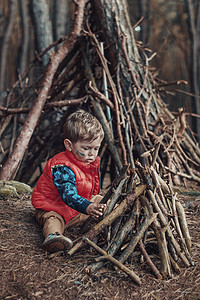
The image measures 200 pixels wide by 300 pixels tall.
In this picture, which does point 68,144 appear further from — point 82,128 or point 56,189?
point 56,189

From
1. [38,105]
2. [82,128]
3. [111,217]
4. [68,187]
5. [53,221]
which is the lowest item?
[53,221]

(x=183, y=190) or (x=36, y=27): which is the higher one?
(x=36, y=27)

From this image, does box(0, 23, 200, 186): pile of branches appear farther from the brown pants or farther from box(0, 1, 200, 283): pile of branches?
the brown pants

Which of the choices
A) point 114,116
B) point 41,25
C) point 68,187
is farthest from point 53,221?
point 41,25

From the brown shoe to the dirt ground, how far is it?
4cm

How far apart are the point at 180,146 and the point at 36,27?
3632 millimetres

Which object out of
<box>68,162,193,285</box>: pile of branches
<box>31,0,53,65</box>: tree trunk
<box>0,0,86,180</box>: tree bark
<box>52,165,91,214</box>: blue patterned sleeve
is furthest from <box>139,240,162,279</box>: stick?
<box>31,0,53,65</box>: tree trunk

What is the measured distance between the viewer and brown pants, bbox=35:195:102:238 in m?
1.89

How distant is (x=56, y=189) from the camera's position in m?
2.12

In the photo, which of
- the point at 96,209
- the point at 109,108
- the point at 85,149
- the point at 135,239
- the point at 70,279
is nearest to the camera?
the point at 70,279

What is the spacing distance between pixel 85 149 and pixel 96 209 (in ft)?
Result: 1.47

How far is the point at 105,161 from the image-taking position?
386cm

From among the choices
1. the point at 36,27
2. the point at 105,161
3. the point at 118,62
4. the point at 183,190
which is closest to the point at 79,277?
the point at 183,190

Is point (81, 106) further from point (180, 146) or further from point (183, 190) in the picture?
point (183, 190)
